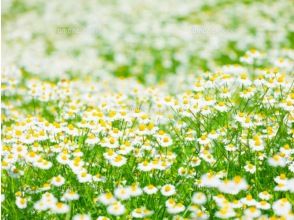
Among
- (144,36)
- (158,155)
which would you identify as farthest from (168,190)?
(144,36)

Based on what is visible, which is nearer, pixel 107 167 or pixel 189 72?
pixel 107 167

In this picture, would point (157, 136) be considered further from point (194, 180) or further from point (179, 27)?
point (179, 27)

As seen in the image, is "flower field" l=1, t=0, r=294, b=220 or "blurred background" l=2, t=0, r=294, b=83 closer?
"flower field" l=1, t=0, r=294, b=220

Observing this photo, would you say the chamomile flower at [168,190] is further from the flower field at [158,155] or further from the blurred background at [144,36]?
the blurred background at [144,36]

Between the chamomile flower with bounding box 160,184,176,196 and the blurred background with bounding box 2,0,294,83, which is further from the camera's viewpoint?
the blurred background with bounding box 2,0,294,83

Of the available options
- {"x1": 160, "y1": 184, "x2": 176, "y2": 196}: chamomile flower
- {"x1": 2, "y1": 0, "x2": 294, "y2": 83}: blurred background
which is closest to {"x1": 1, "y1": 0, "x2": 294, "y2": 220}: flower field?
{"x1": 160, "y1": 184, "x2": 176, "y2": 196}: chamomile flower

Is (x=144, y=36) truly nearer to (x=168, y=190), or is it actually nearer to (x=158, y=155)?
(x=158, y=155)

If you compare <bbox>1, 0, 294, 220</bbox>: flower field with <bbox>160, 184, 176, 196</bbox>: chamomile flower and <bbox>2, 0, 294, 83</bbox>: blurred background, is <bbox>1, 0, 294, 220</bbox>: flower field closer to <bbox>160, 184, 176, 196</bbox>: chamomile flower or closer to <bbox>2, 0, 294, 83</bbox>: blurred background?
<bbox>160, 184, 176, 196</bbox>: chamomile flower

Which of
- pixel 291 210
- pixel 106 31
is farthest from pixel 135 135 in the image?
pixel 106 31

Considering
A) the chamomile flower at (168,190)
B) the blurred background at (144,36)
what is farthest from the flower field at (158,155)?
the blurred background at (144,36)

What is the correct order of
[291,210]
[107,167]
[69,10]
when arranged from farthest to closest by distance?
[69,10], [107,167], [291,210]
